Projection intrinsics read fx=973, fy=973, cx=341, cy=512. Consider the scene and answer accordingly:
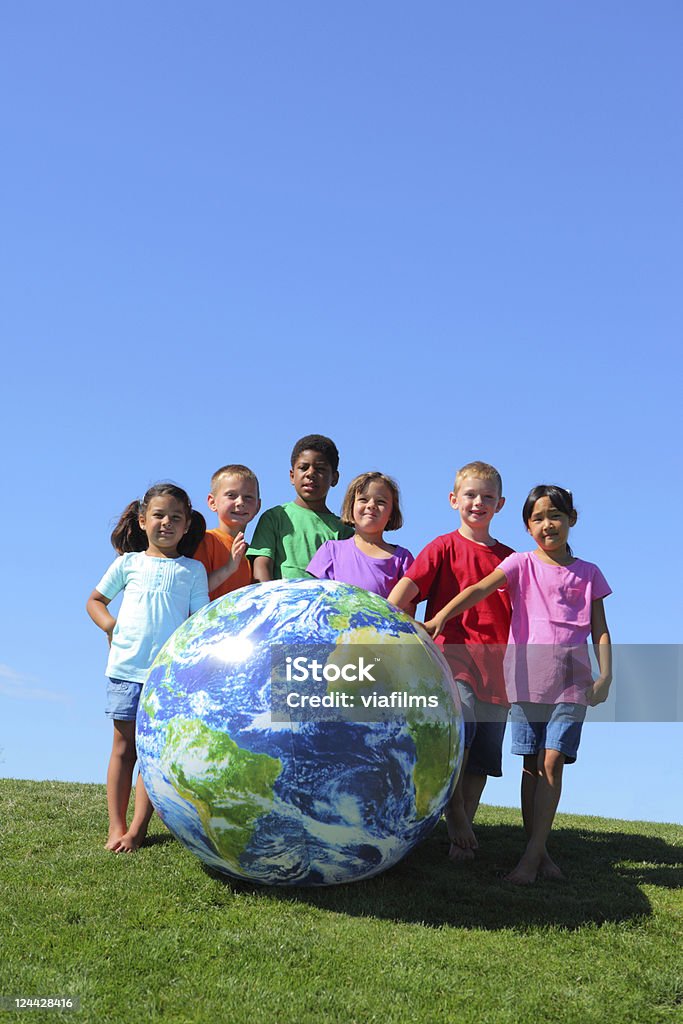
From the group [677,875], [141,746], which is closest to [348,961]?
[141,746]

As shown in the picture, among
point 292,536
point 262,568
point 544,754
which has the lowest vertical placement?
point 544,754

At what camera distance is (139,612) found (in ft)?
24.4

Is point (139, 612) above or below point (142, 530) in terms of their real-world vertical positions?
below

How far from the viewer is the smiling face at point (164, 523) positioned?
7.64m

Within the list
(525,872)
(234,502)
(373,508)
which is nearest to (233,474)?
(234,502)

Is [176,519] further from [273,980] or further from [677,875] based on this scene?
[677,875]

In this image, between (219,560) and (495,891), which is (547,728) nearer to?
(495,891)

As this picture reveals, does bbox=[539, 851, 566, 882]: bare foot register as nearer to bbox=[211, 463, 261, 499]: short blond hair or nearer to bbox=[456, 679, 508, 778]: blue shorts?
bbox=[456, 679, 508, 778]: blue shorts

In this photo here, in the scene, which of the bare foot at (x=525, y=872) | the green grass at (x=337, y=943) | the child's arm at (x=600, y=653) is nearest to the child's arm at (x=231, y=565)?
the green grass at (x=337, y=943)

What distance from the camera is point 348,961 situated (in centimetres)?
530

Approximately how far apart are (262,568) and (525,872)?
3.18m

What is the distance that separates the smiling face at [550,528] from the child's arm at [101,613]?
3414mm

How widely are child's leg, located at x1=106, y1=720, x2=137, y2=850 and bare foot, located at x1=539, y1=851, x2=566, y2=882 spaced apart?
3.21 metres

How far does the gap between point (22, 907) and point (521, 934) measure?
3.10m
